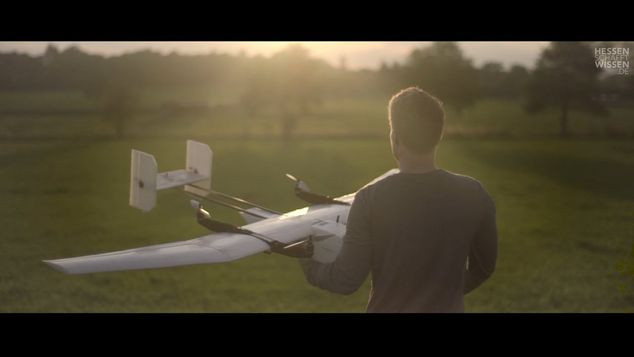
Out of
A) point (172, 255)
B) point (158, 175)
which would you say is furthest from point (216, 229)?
point (158, 175)

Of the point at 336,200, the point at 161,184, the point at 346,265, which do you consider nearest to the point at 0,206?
the point at 161,184

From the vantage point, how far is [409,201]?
10.3 feet

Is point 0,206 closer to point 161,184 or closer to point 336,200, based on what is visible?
point 161,184

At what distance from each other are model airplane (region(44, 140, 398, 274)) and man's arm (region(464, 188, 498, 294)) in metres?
0.69

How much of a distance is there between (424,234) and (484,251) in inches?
24.9

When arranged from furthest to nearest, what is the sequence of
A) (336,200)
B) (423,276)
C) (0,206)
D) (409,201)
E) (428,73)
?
(428,73)
(0,206)
(336,200)
(423,276)
(409,201)

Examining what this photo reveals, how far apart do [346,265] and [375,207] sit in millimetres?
449

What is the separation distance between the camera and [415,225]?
3.19 m

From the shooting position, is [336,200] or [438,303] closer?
[438,303]

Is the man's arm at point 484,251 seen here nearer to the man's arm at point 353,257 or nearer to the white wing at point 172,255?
the man's arm at point 353,257

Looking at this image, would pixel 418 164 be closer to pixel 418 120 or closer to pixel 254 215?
pixel 418 120

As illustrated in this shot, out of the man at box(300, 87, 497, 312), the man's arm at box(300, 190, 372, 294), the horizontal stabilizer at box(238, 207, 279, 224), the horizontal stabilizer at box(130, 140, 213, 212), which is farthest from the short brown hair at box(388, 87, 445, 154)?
the horizontal stabilizer at box(130, 140, 213, 212)

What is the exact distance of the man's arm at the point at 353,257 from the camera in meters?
3.24

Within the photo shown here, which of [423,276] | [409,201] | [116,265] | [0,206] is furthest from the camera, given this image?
[0,206]
